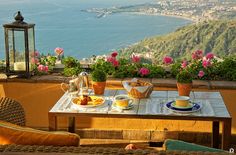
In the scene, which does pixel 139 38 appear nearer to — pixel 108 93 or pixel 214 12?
pixel 214 12

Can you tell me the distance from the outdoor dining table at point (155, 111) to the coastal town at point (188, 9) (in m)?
2.59

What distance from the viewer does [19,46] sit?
4.66m

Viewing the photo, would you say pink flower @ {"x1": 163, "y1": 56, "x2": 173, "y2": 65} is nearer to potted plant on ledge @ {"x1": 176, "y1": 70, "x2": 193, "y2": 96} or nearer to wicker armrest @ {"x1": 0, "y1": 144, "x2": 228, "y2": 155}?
potted plant on ledge @ {"x1": 176, "y1": 70, "x2": 193, "y2": 96}

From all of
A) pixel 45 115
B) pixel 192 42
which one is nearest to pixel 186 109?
pixel 45 115

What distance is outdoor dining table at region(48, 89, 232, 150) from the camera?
3508mm

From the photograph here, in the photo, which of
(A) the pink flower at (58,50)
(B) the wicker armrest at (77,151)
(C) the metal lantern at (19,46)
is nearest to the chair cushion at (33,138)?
(B) the wicker armrest at (77,151)

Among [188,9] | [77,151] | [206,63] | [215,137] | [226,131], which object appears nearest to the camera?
[77,151]

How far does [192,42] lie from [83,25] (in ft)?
4.64

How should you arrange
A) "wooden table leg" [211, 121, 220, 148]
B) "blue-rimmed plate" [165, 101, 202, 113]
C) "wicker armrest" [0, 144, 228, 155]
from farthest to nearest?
"wooden table leg" [211, 121, 220, 148]
"blue-rimmed plate" [165, 101, 202, 113]
"wicker armrest" [0, 144, 228, 155]

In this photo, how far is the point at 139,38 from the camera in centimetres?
610

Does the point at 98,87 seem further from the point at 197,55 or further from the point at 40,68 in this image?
the point at 197,55

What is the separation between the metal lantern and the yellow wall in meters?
0.14

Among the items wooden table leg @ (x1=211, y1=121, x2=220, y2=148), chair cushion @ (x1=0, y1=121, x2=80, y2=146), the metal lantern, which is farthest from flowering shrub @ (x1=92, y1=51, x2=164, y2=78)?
chair cushion @ (x1=0, y1=121, x2=80, y2=146)

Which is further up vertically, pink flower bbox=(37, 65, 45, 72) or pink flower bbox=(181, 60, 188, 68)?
pink flower bbox=(181, 60, 188, 68)
